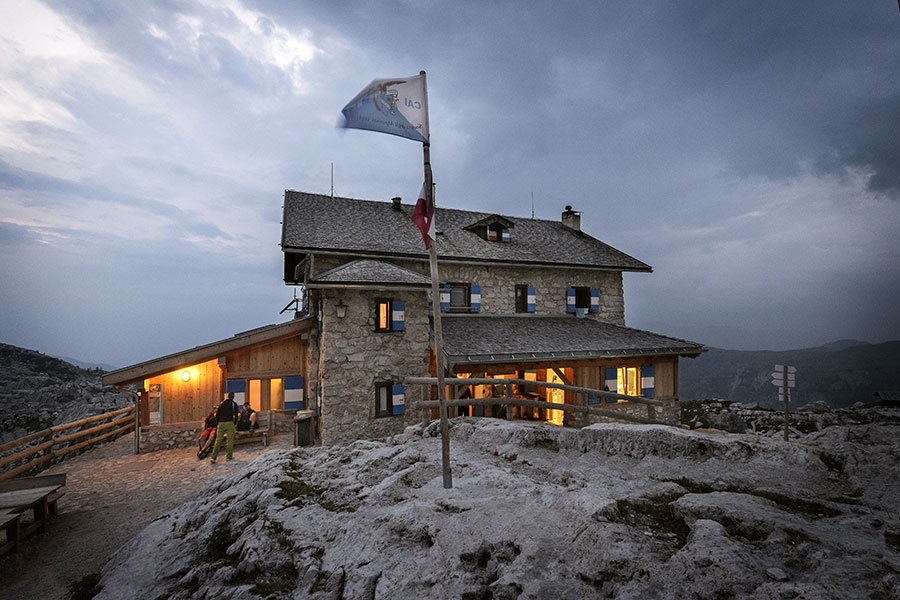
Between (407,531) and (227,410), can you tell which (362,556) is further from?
(227,410)

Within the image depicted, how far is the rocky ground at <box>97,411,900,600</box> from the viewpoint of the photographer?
224cm

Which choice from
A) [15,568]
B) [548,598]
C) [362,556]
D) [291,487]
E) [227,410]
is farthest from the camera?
[227,410]

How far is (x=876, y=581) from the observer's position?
6.21 feet

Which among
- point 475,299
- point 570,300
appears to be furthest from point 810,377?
point 475,299

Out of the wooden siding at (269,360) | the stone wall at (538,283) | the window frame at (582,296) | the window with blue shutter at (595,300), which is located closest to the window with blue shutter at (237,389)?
the wooden siding at (269,360)

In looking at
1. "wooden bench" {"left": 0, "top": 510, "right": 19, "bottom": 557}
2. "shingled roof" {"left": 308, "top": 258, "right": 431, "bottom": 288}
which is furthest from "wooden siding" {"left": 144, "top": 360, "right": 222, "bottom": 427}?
"wooden bench" {"left": 0, "top": 510, "right": 19, "bottom": 557}

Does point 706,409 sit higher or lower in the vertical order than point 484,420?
lower

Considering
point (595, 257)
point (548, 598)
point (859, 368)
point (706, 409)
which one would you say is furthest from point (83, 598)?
point (859, 368)

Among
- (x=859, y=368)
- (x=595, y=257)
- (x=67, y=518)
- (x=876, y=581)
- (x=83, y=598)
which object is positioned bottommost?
(x=859, y=368)

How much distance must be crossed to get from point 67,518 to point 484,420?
8025 mm

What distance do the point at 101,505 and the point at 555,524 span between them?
940 cm

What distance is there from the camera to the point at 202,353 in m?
10.9

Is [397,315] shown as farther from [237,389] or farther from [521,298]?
[521,298]

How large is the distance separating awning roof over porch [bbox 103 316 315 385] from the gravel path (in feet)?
7.49
